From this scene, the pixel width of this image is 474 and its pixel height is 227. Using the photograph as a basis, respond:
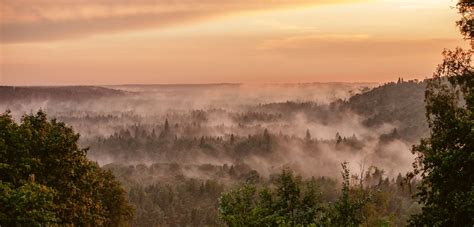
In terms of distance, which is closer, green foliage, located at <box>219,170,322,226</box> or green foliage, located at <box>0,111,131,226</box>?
green foliage, located at <box>219,170,322,226</box>

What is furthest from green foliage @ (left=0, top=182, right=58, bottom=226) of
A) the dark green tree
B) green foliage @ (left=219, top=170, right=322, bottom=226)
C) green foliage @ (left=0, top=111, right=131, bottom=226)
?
the dark green tree

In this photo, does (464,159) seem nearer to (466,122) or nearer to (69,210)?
(466,122)

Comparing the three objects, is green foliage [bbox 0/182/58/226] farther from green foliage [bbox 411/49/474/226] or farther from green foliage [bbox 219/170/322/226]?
green foliage [bbox 411/49/474/226]

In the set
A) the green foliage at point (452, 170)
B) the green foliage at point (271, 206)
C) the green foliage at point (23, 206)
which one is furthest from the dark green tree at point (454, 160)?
the green foliage at point (23, 206)

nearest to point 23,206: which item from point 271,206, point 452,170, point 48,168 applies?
point 48,168

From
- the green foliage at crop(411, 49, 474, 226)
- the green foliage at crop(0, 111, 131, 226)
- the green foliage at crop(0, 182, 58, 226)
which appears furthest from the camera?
the green foliage at crop(0, 111, 131, 226)

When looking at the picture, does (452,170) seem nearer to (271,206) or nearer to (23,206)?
(271,206)

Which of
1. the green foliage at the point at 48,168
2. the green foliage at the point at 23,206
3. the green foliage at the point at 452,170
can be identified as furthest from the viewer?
the green foliage at the point at 48,168

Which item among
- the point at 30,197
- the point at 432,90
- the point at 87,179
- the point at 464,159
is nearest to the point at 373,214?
the point at 432,90

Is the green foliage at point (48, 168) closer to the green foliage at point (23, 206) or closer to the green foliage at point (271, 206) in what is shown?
the green foliage at point (23, 206)

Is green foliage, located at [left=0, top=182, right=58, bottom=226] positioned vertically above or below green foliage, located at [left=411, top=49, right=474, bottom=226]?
below

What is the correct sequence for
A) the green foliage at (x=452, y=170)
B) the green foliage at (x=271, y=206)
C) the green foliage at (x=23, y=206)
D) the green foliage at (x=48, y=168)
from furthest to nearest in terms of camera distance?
the green foliage at (x=48, y=168) < the green foliage at (x=23, y=206) < the green foliage at (x=271, y=206) < the green foliage at (x=452, y=170)

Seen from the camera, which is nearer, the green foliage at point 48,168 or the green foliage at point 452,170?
the green foliage at point 452,170

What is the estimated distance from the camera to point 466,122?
29438mm
